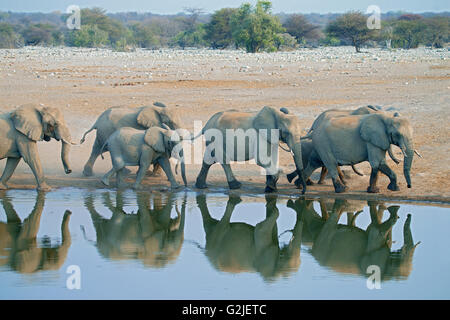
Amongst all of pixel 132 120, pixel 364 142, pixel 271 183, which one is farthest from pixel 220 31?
pixel 364 142

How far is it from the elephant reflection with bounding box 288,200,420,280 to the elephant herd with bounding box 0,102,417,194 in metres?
0.63

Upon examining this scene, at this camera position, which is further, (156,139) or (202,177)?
(202,177)

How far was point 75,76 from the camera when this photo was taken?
23234mm

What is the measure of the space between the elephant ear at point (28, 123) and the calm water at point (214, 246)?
853 millimetres

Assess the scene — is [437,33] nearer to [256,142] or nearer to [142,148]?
[256,142]

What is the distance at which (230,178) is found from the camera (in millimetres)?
11250

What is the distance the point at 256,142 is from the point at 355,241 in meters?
2.42

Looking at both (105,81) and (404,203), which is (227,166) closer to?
(404,203)

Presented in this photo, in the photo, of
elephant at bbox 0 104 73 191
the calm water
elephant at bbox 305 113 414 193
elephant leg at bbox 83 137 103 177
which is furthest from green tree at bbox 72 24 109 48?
elephant at bbox 305 113 414 193

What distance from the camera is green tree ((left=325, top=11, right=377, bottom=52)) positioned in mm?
42500

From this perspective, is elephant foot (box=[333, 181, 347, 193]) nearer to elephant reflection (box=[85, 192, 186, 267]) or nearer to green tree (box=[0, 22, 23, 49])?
elephant reflection (box=[85, 192, 186, 267])

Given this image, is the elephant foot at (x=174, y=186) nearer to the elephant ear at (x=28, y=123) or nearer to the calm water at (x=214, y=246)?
the calm water at (x=214, y=246)

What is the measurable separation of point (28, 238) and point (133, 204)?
1.93 meters

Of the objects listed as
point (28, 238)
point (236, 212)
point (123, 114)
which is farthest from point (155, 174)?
point (28, 238)
